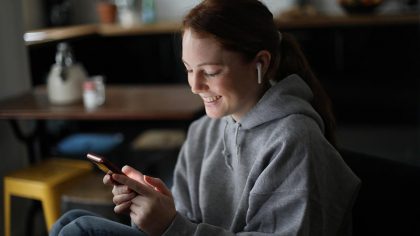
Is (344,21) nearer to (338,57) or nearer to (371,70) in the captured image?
(338,57)

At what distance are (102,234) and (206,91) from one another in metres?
0.39

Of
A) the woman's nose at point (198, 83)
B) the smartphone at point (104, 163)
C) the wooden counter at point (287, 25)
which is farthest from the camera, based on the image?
the wooden counter at point (287, 25)

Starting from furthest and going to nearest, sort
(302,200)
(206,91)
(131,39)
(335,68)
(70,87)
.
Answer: (131,39) < (335,68) < (70,87) < (206,91) < (302,200)

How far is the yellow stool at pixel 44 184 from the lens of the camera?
7.51 ft

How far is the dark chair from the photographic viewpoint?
47.3 inches

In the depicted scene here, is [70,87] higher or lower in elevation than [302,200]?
lower

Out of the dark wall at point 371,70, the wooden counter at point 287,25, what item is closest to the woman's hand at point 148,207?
the wooden counter at point 287,25

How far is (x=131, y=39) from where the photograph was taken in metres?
4.35

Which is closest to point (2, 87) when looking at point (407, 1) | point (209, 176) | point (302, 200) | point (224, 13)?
point (209, 176)

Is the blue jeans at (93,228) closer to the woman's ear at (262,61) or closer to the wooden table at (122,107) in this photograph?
the woman's ear at (262,61)

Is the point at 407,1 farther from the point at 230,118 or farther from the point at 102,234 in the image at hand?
the point at 102,234

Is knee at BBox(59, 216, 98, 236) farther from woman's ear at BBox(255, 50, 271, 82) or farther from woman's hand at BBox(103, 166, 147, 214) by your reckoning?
woman's ear at BBox(255, 50, 271, 82)

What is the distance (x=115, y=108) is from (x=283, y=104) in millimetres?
1218

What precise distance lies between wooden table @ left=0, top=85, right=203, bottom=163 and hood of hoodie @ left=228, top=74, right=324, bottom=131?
36.4 inches
